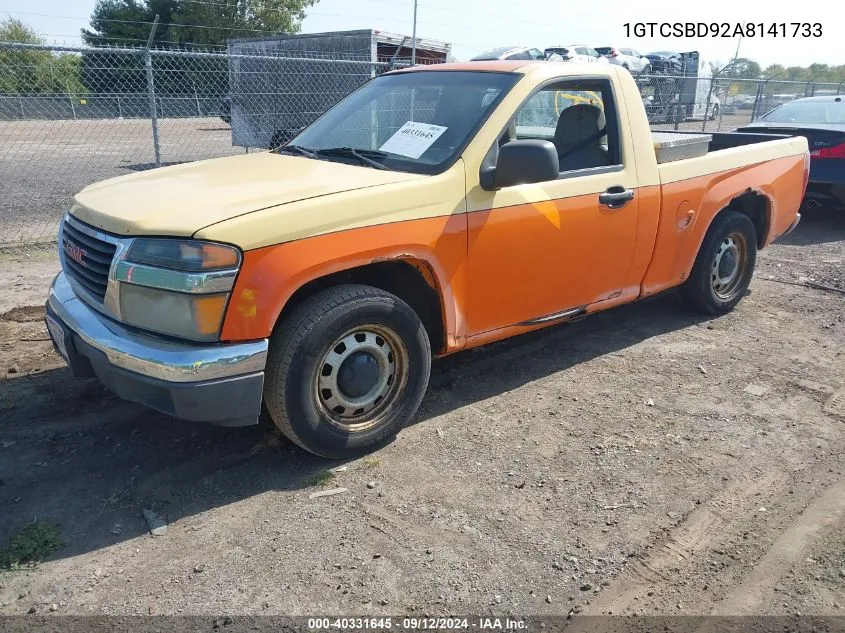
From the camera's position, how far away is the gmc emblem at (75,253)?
3.34 metres

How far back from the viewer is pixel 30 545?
9.18 feet

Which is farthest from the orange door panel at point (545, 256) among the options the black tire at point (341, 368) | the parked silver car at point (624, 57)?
the parked silver car at point (624, 57)

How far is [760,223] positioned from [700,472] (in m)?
3.29

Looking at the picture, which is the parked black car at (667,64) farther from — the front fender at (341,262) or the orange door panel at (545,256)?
the front fender at (341,262)

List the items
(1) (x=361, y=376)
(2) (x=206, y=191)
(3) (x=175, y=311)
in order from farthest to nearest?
(1) (x=361, y=376)
(2) (x=206, y=191)
(3) (x=175, y=311)

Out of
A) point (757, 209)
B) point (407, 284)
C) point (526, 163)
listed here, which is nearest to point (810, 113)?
point (757, 209)

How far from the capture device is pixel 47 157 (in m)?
15.2

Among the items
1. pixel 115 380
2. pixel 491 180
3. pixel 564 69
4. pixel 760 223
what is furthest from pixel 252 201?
pixel 760 223

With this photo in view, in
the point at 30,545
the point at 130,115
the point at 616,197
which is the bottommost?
the point at 30,545

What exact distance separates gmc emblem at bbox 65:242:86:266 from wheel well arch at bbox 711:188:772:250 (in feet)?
15.5

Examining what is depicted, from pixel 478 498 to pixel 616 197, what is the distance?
6.93 ft

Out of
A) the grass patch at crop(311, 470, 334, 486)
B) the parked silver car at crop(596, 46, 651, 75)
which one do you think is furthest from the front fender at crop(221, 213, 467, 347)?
the parked silver car at crop(596, 46, 651, 75)

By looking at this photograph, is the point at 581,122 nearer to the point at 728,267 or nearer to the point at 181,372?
the point at 728,267

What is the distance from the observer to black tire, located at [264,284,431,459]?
10.3ft
